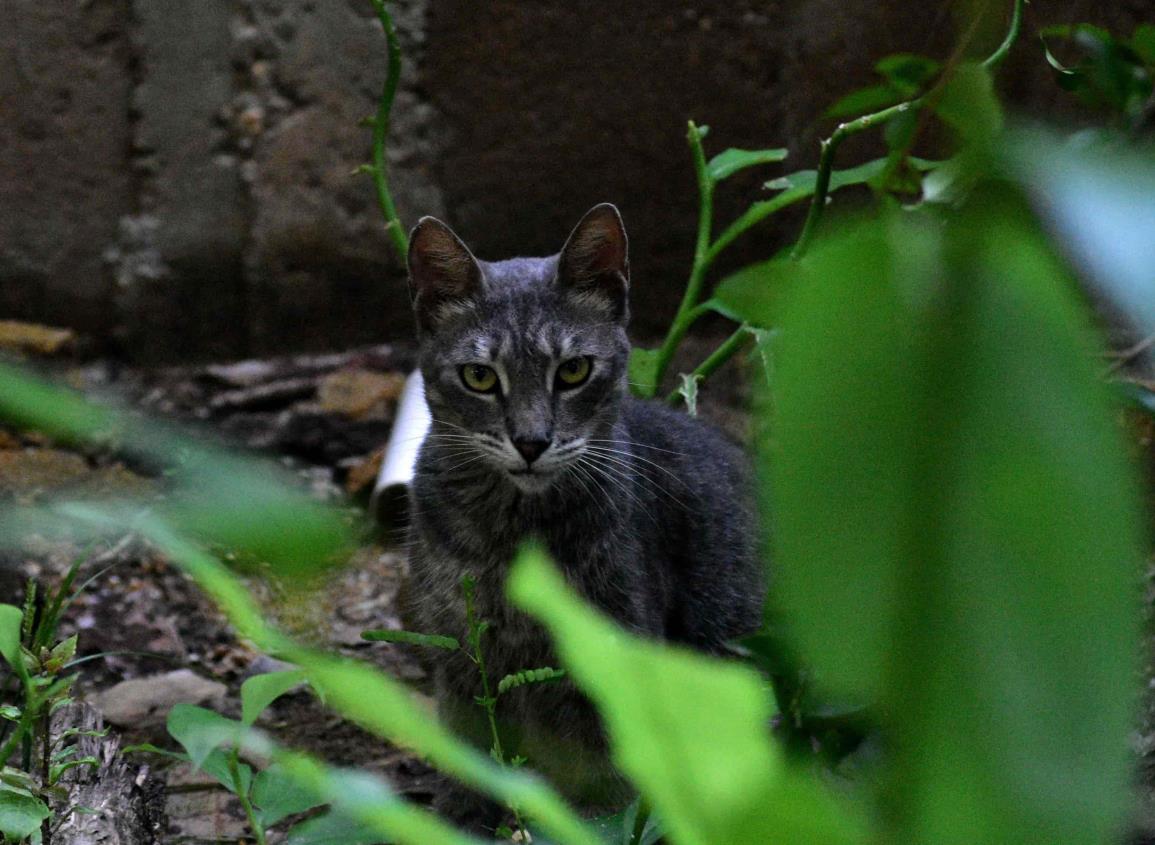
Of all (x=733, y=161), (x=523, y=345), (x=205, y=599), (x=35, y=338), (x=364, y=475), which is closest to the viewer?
(x=523, y=345)

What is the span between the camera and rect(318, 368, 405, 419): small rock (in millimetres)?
3916

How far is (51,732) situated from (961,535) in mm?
1938

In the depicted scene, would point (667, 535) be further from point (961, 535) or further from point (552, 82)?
point (961, 535)

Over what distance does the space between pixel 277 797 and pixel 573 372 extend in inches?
43.4

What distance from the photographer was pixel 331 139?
13.0ft

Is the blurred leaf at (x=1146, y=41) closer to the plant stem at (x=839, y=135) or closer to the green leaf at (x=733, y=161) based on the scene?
the plant stem at (x=839, y=135)

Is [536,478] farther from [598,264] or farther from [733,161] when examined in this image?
[733,161]

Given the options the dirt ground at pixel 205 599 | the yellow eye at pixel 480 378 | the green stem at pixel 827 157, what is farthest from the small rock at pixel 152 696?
the green stem at pixel 827 157

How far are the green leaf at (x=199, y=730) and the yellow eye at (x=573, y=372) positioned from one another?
1238 millimetres

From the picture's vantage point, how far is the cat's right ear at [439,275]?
2453 millimetres

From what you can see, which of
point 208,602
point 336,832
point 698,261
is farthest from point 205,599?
point 336,832

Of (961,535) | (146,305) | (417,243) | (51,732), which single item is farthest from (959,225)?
(146,305)

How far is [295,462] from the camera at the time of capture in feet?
11.9

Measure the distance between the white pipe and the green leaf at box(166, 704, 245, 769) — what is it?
1.81m
